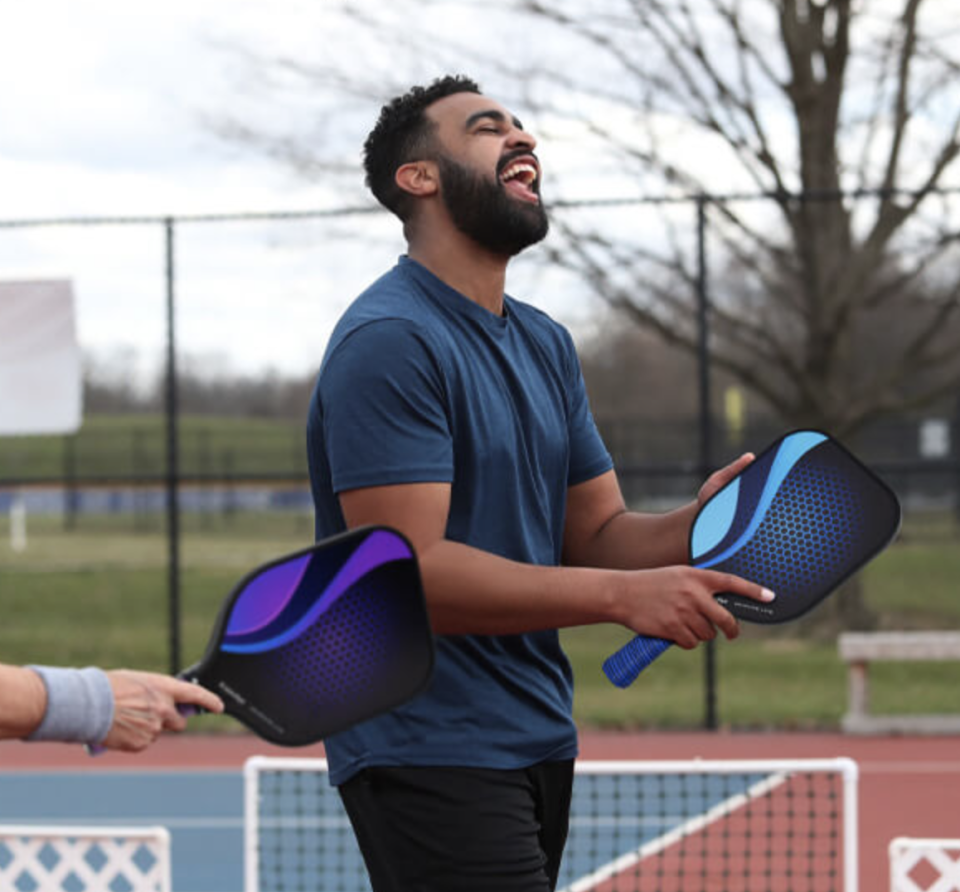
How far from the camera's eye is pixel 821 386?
14109mm

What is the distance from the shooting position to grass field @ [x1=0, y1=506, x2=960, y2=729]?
37.0 feet

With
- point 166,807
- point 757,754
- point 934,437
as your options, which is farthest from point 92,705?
point 934,437

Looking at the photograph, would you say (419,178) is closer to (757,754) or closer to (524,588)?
(524,588)

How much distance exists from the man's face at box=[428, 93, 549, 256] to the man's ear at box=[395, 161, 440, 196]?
0.05 feet

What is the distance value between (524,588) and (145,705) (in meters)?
0.71

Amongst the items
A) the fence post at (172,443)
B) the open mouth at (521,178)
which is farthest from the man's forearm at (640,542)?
the fence post at (172,443)

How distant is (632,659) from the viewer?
285 centimetres

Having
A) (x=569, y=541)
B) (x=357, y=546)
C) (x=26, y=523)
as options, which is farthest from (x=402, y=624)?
(x=26, y=523)

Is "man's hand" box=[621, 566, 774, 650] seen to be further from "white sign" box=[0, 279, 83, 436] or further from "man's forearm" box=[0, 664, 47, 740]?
"white sign" box=[0, 279, 83, 436]

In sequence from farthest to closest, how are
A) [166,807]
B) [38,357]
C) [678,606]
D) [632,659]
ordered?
[38,357]
[166,807]
[632,659]
[678,606]

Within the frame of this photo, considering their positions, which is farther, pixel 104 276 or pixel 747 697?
pixel 104 276

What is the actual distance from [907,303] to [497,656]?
13.3 metres

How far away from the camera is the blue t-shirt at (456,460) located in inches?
109

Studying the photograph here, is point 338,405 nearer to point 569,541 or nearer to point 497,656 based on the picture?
point 497,656
